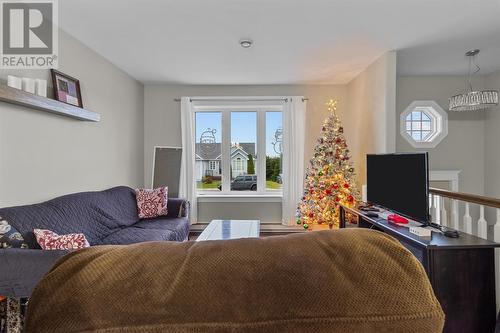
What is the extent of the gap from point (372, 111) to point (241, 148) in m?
2.27

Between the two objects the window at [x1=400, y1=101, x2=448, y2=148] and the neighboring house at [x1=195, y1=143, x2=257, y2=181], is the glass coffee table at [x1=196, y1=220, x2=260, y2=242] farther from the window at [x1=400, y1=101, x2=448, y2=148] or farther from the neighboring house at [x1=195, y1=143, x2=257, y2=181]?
the window at [x1=400, y1=101, x2=448, y2=148]

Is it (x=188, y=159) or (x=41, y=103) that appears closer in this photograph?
(x=41, y=103)

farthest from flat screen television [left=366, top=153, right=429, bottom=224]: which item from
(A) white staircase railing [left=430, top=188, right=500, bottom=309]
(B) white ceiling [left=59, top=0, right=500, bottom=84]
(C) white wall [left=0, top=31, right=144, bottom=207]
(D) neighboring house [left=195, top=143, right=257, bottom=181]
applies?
(C) white wall [left=0, top=31, right=144, bottom=207]

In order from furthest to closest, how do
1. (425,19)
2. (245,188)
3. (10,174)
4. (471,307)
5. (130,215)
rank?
(245,188) < (130,215) < (425,19) < (10,174) < (471,307)

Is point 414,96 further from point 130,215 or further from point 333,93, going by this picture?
point 130,215

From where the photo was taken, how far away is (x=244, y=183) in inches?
193

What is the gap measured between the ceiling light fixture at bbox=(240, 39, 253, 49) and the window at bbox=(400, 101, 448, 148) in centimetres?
298

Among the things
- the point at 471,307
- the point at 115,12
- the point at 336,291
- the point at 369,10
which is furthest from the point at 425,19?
the point at 336,291

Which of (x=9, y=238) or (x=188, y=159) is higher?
(x=188, y=159)

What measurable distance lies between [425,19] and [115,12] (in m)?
2.95

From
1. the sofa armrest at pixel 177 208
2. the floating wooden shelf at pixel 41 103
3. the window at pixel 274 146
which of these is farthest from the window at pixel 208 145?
the floating wooden shelf at pixel 41 103

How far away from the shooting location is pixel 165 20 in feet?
8.34

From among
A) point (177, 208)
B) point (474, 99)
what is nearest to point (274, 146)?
point (177, 208)

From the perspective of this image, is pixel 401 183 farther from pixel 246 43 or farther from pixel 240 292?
pixel 240 292
